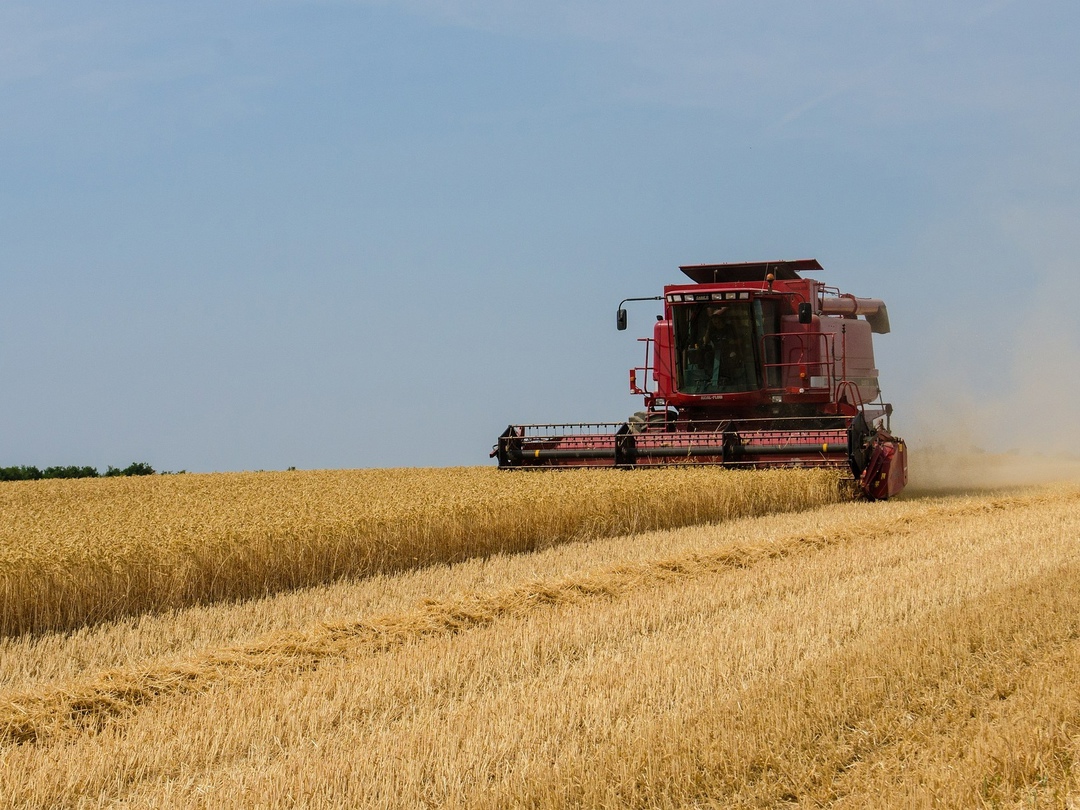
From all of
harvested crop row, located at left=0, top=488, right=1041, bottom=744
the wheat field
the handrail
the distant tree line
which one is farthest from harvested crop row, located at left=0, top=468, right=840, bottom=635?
the distant tree line

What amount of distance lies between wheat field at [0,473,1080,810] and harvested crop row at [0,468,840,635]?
1.17 ft

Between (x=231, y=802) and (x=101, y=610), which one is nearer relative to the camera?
(x=231, y=802)

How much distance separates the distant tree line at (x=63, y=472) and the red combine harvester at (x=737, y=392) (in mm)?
10820

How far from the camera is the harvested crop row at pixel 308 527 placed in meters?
7.50

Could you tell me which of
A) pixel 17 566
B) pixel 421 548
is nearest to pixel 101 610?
pixel 17 566

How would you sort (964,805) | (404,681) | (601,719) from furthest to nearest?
(404,681), (601,719), (964,805)

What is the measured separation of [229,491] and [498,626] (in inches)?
310

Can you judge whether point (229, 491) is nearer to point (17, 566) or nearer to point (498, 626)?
point (17, 566)

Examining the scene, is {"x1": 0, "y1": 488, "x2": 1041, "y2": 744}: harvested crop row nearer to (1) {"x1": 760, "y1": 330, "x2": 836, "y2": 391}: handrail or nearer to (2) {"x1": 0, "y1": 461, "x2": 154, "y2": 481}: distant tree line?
(1) {"x1": 760, "y1": 330, "x2": 836, "y2": 391}: handrail

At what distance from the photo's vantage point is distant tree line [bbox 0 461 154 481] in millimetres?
22609

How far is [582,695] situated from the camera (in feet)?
15.8

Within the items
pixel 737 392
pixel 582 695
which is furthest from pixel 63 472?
pixel 582 695

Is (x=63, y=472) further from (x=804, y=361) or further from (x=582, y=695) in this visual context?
(x=582, y=695)

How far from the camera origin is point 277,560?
8469mm
